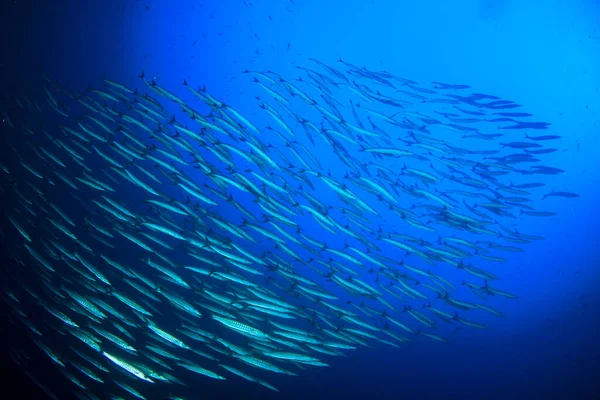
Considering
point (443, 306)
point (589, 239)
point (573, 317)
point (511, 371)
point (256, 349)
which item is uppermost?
point (589, 239)

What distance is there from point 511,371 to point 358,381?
307 inches

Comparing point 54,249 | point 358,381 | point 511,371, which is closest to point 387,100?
point 54,249

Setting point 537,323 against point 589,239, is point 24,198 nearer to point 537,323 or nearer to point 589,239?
point 537,323

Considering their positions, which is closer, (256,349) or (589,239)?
(256,349)

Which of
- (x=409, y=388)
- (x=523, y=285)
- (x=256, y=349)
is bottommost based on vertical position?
(x=256, y=349)

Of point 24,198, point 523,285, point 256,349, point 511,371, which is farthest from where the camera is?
point 523,285

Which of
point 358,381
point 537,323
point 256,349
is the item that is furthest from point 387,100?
point 537,323

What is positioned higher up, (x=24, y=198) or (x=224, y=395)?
(x=24, y=198)

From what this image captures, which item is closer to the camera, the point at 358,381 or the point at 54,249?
the point at 54,249

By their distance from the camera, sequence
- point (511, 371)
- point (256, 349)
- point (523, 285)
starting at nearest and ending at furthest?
1. point (256, 349)
2. point (511, 371)
3. point (523, 285)

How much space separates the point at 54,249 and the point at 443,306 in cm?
1838

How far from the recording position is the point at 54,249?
738 centimetres

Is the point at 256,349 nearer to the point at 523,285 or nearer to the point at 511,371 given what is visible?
the point at 511,371

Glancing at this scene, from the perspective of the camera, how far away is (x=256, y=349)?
22.5 ft
